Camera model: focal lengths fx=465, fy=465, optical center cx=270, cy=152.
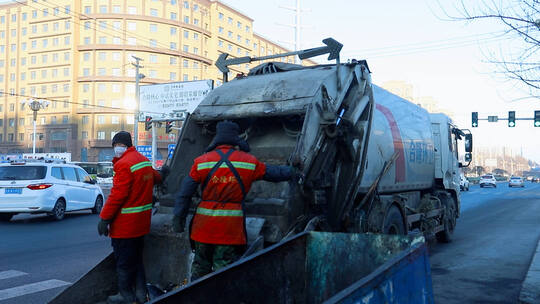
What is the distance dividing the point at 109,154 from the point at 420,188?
5868 centimetres

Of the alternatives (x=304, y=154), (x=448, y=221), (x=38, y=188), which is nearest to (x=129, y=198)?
(x=304, y=154)

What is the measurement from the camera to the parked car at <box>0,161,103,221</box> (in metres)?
11.7

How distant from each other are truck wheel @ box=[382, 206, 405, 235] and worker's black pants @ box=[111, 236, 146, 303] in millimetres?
3189

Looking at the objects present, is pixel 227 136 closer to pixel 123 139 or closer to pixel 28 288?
pixel 123 139

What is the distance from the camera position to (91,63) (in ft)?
206

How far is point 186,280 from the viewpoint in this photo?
4.61 metres

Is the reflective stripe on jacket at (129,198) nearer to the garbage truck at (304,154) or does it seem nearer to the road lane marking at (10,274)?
the garbage truck at (304,154)

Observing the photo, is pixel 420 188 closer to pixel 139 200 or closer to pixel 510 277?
pixel 510 277

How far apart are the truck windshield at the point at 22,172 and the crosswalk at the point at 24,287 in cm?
638

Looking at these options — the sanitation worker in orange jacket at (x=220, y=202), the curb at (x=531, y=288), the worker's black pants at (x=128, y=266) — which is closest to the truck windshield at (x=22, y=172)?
the worker's black pants at (x=128, y=266)

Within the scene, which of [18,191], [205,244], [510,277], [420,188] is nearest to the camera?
[205,244]

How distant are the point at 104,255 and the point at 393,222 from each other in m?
4.73

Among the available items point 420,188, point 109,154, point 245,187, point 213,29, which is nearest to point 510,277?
point 420,188

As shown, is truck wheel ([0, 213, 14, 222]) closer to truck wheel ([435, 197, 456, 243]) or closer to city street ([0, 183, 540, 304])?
city street ([0, 183, 540, 304])
